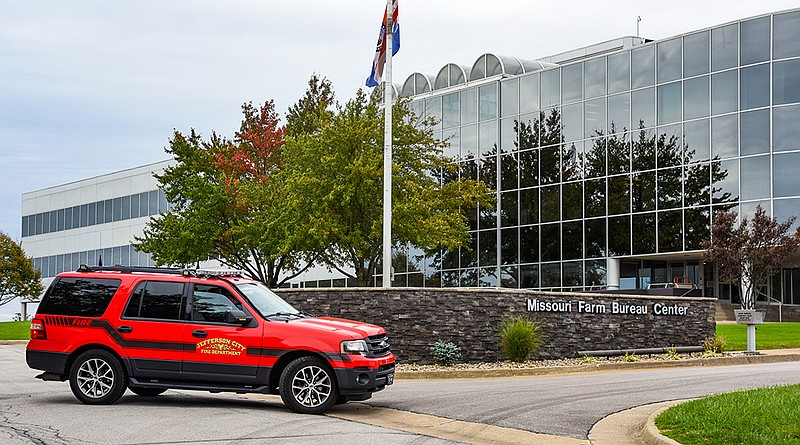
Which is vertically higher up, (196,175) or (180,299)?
(196,175)

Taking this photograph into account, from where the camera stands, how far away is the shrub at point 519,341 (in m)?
22.2

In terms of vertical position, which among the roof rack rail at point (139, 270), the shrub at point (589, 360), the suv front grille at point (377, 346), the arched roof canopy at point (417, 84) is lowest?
the shrub at point (589, 360)

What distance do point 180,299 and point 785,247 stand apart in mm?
29628

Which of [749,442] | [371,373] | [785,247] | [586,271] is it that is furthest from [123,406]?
[586,271]

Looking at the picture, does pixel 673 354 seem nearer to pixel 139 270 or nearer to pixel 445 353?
pixel 445 353

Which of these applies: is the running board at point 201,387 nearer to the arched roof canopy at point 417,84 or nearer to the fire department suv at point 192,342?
the fire department suv at point 192,342

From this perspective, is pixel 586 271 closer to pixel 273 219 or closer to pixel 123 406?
pixel 273 219

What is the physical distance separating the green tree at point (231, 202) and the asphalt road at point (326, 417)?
61.0ft

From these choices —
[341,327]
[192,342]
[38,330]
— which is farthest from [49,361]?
[341,327]

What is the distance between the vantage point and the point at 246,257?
41969 millimetres

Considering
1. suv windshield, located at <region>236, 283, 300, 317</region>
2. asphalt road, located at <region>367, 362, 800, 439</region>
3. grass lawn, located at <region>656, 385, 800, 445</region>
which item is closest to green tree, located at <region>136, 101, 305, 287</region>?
asphalt road, located at <region>367, 362, 800, 439</region>

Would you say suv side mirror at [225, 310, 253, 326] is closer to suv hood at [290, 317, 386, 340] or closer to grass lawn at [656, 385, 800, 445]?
suv hood at [290, 317, 386, 340]

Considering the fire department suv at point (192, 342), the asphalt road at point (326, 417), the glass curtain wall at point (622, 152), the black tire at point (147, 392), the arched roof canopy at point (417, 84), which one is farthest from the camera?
the arched roof canopy at point (417, 84)

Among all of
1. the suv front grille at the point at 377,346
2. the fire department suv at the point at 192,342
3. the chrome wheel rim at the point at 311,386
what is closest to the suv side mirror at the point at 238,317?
the fire department suv at the point at 192,342
